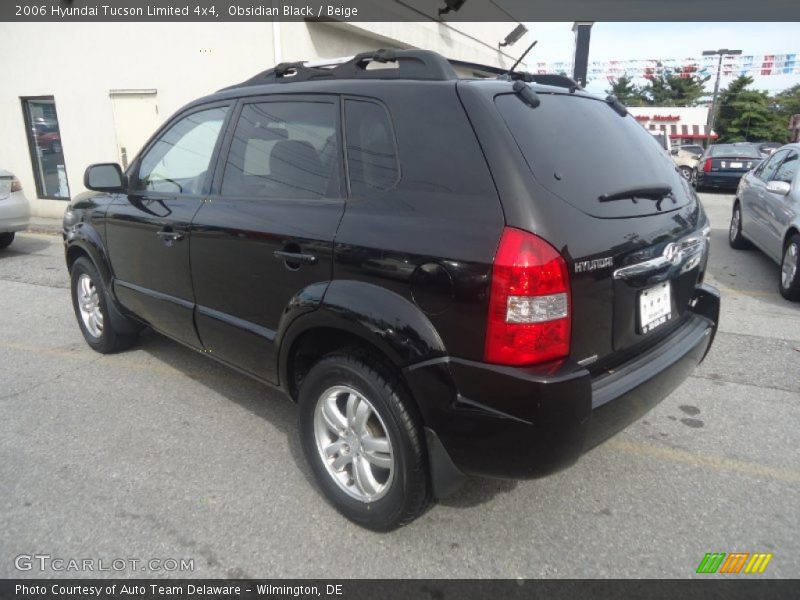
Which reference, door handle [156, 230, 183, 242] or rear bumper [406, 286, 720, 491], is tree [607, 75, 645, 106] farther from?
rear bumper [406, 286, 720, 491]

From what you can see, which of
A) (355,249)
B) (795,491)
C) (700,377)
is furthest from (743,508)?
(355,249)

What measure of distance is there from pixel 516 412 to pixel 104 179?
324cm

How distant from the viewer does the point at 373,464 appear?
8.19 ft

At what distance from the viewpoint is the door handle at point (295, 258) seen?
8.22ft

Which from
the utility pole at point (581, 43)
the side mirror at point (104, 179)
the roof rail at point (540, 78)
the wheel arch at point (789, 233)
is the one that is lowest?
the wheel arch at point (789, 233)

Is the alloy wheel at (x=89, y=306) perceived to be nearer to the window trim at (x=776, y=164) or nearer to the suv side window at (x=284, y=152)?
the suv side window at (x=284, y=152)

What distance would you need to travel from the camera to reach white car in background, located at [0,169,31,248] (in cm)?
838

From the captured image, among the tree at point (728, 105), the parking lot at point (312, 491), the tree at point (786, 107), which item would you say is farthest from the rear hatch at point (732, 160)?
the tree at point (786, 107)

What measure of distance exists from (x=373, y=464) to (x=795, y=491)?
6.56ft

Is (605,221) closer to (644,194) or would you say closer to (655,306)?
(644,194)

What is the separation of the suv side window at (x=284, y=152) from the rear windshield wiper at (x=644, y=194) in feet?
3.73

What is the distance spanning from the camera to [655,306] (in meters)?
2.48
